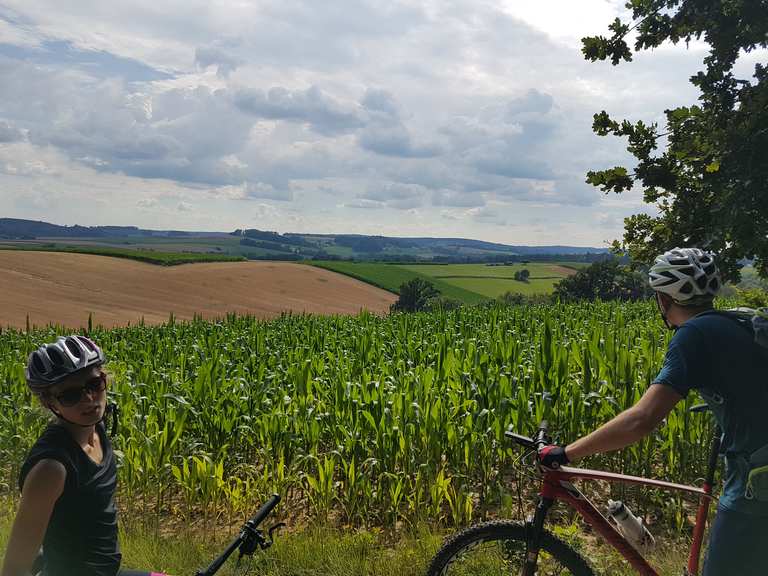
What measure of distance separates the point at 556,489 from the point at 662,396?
888 millimetres

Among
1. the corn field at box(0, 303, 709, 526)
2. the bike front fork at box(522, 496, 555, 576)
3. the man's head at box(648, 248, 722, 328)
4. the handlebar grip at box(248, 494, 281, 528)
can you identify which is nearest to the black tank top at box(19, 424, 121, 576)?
the handlebar grip at box(248, 494, 281, 528)

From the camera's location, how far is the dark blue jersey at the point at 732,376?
2.63 meters

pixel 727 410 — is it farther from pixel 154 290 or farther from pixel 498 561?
pixel 154 290

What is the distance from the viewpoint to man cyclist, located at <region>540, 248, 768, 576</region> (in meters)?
2.61

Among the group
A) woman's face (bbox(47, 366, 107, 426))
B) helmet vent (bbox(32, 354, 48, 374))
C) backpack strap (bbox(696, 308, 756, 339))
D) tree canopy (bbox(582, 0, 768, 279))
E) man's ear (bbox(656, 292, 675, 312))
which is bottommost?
woman's face (bbox(47, 366, 107, 426))

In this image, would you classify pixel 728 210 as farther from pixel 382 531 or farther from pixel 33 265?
pixel 33 265

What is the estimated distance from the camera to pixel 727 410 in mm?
2730

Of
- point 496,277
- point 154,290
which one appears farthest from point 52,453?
point 496,277

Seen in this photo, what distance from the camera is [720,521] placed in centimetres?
271

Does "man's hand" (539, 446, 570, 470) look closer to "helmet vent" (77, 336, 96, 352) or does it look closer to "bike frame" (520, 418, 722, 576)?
"bike frame" (520, 418, 722, 576)

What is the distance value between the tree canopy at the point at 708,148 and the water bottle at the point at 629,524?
10.1 ft

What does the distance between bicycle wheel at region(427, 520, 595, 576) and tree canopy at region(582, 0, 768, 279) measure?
3.27m

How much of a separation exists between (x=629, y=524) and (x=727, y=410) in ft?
2.72

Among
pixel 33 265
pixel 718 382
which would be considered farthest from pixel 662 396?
pixel 33 265
